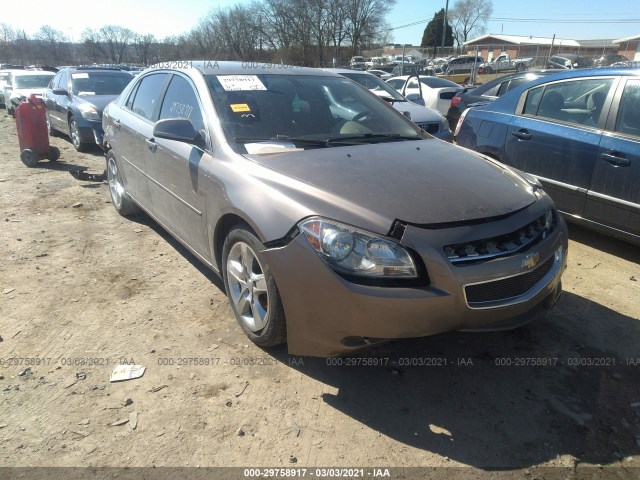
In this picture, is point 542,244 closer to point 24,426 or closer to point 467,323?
point 467,323

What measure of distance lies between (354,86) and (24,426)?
3.38 meters

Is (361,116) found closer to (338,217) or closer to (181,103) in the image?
(181,103)

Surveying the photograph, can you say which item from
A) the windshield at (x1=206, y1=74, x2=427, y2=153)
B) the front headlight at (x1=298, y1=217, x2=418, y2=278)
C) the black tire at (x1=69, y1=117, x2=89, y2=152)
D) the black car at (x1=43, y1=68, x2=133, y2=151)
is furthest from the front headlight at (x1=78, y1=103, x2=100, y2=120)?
the front headlight at (x1=298, y1=217, x2=418, y2=278)

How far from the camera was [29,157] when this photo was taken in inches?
330

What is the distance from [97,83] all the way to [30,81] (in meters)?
6.22

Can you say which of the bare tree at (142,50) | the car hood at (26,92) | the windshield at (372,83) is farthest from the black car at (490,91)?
the bare tree at (142,50)

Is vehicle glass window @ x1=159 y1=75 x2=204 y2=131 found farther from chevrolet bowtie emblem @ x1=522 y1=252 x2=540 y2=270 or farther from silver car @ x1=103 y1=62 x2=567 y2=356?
chevrolet bowtie emblem @ x1=522 y1=252 x2=540 y2=270

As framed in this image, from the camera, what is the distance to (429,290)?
88.7 inches

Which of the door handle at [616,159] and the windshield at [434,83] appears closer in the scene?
the door handle at [616,159]

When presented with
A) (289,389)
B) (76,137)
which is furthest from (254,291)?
(76,137)

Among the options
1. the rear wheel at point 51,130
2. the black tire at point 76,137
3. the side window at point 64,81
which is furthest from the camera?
the rear wheel at point 51,130

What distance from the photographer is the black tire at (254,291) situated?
2.63 meters

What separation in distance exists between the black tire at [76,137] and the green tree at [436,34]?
6753cm

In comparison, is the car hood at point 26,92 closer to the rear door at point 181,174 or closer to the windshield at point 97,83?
the windshield at point 97,83
